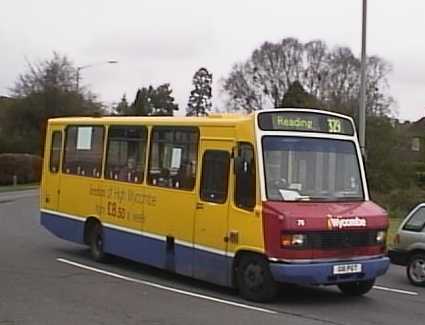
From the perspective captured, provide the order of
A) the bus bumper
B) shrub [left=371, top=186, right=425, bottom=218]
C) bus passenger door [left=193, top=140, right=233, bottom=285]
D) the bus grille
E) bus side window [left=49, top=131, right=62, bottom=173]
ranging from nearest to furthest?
the bus bumper
the bus grille
bus passenger door [left=193, top=140, right=233, bottom=285]
bus side window [left=49, top=131, right=62, bottom=173]
shrub [left=371, top=186, right=425, bottom=218]

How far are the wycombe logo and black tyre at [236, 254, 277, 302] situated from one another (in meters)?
1.02

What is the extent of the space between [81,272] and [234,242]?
3.54 metres

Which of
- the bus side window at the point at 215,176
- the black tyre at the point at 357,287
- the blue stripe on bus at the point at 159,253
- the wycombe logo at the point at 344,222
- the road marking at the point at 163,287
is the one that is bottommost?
the road marking at the point at 163,287

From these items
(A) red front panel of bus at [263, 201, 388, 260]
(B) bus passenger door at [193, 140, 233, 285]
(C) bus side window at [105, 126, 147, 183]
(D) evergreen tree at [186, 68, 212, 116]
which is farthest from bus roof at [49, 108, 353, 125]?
(D) evergreen tree at [186, 68, 212, 116]

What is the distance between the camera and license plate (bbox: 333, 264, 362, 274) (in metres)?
12.2

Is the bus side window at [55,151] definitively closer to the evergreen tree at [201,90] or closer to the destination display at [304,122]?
the destination display at [304,122]

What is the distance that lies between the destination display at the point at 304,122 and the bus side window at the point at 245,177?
42cm

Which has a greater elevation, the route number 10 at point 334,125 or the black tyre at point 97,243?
the route number 10 at point 334,125

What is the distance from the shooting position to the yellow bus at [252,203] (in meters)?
12.1

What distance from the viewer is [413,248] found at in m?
15.0

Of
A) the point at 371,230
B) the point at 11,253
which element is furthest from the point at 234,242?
the point at 11,253

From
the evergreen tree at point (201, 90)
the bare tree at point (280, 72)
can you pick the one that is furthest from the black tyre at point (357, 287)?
the evergreen tree at point (201, 90)

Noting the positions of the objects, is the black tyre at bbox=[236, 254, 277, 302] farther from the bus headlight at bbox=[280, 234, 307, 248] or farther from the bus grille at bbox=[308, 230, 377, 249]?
the bus grille at bbox=[308, 230, 377, 249]

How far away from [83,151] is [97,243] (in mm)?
1883
